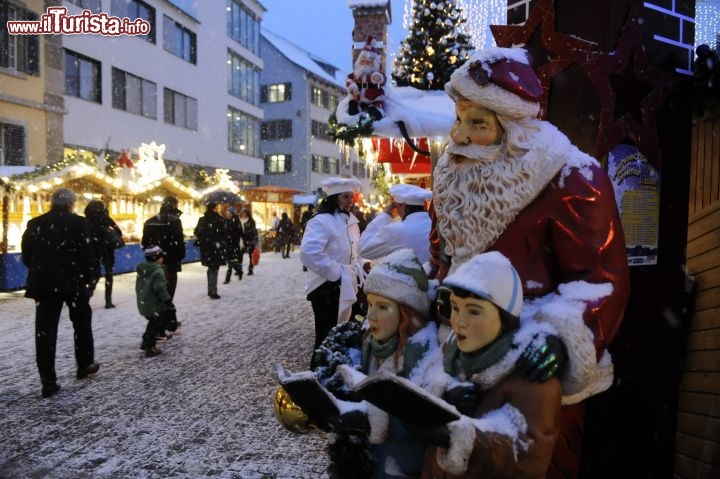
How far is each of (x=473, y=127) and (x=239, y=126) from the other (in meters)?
33.0

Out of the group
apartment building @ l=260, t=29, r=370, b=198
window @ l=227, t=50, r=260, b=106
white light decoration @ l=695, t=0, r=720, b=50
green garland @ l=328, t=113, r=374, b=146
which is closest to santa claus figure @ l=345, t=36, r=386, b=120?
green garland @ l=328, t=113, r=374, b=146

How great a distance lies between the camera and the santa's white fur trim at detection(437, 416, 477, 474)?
1.47 m

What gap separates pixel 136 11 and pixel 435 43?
1854cm

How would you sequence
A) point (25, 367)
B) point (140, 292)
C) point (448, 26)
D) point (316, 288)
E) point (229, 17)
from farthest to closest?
point (229, 17) → point (448, 26) → point (140, 292) → point (25, 367) → point (316, 288)

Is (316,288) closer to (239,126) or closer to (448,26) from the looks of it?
(448,26)

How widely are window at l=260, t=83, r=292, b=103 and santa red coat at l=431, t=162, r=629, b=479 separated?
139 feet

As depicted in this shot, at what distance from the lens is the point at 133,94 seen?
2331 centimetres

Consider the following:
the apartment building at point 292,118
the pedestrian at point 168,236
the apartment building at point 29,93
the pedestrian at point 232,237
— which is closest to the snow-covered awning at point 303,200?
the apartment building at point 292,118

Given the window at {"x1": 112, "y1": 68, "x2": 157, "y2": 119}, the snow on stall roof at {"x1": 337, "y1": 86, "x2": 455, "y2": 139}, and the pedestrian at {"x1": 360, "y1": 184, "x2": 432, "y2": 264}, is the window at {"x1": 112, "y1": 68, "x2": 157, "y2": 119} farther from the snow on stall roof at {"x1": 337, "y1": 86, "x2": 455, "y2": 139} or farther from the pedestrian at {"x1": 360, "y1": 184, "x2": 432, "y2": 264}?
the pedestrian at {"x1": 360, "y1": 184, "x2": 432, "y2": 264}

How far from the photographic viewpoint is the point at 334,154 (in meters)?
46.9

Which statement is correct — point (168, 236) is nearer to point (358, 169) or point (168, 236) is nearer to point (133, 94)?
point (133, 94)

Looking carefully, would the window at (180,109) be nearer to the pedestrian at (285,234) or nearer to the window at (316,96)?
the pedestrian at (285,234)

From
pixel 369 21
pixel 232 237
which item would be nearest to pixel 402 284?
pixel 369 21

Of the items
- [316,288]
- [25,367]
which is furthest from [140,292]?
[316,288]
